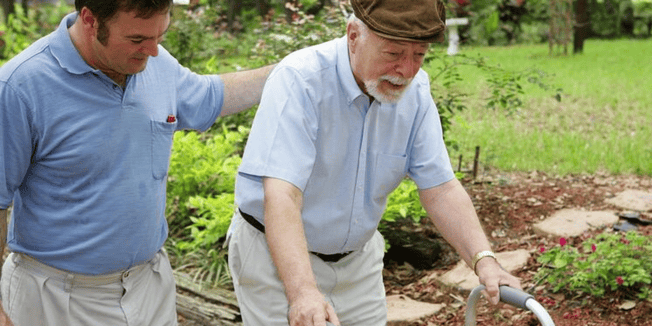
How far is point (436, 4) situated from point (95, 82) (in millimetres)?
1054

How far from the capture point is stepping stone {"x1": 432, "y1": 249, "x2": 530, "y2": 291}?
16.4ft

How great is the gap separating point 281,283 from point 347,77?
72 cm

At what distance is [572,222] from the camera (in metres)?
5.79

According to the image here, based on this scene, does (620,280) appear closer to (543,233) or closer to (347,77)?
(543,233)

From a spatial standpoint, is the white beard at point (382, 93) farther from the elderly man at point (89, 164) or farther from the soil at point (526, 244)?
the soil at point (526, 244)

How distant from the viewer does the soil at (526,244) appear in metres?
4.40

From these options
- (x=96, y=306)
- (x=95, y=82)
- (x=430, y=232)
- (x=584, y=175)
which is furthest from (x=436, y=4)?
(x=584, y=175)

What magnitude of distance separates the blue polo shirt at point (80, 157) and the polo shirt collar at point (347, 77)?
580 millimetres

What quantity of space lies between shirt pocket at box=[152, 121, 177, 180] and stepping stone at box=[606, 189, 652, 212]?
4.16 m

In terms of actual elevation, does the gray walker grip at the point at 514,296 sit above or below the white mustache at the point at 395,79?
below

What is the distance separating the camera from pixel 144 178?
279 cm

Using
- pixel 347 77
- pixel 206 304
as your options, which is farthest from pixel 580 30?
pixel 347 77

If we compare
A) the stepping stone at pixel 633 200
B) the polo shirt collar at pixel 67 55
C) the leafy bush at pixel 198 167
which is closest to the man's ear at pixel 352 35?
the polo shirt collar at pixel 67 55

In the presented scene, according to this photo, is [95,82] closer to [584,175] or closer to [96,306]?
[96,306]
